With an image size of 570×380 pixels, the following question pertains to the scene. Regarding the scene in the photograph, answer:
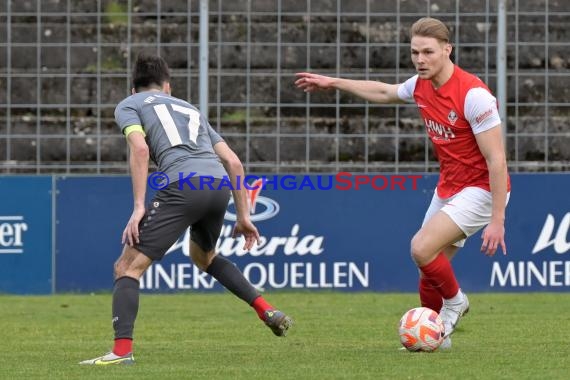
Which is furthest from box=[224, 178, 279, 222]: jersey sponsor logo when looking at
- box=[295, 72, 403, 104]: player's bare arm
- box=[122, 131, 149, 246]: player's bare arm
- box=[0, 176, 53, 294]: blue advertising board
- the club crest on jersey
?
box=[122, 131, 149, 246]: player's bare arm

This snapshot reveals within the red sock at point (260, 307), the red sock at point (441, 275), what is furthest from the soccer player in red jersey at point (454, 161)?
the red sock at point (260, 307)

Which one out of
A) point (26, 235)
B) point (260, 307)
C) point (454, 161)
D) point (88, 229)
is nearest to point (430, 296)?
point (454, 161)

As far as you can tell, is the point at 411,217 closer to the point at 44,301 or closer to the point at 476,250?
the point at 476,250

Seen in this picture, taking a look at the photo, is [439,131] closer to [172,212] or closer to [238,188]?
[238,188]

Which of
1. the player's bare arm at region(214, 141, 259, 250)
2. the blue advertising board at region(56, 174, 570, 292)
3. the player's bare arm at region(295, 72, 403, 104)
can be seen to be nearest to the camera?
the player's bare arm at region(214, 141, 259, 250)

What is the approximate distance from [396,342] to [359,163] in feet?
19.6

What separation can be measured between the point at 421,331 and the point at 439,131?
116 cm

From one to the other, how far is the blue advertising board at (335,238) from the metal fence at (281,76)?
0.38m

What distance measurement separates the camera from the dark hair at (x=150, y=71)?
791 cm

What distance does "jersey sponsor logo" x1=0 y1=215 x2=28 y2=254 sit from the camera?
14.1 meters

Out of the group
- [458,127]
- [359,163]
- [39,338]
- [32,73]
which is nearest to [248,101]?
[359,163]

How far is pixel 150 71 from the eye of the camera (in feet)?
26.0

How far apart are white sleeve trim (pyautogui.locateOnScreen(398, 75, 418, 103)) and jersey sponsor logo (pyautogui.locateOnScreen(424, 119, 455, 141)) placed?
31 centimetres

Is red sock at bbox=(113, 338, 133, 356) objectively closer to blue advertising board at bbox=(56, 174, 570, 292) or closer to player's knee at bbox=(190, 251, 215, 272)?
player's knee at bbox=(190, 251, 215, 272)
